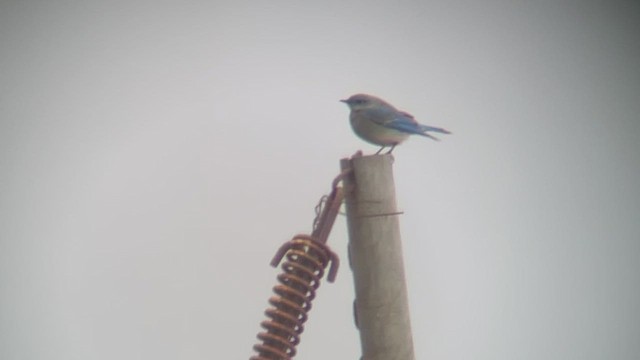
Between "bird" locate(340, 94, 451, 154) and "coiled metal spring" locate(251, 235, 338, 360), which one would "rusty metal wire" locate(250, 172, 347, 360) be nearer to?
"coiled metal spring" locate(251, 235, 338, 360)

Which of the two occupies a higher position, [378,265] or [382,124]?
[382,124]

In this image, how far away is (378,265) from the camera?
484 cm

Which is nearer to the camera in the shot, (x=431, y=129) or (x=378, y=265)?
(x=378, y=265)

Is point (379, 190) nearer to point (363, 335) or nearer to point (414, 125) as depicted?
point (363, 335)

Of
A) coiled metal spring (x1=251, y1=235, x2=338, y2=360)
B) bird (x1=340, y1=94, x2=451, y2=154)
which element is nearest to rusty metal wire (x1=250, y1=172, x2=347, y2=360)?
coiled metal spring (x1=251, y1=235, x2=338, y2=360)

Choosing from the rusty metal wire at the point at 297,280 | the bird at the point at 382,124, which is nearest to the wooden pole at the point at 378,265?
the rusty metal wire at the point at 297,280

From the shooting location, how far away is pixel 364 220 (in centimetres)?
489

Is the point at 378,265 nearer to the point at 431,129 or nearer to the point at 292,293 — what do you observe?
the point at 292,293

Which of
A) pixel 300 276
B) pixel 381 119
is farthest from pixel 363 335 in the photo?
pixel 381 119

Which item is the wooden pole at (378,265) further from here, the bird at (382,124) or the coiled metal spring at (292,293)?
the bird at (382,124)

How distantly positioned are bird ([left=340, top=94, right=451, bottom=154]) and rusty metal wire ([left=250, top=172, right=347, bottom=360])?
5.54m

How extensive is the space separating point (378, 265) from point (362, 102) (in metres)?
6.26

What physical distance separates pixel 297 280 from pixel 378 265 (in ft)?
1.53

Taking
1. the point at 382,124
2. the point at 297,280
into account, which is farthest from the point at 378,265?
the point at 382,124
